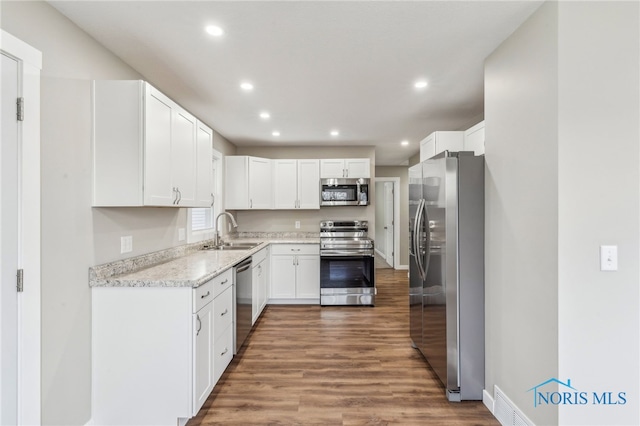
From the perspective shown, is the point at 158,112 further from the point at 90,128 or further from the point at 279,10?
the point at 279,10

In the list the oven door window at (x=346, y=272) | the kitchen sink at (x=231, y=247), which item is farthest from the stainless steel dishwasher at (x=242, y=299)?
the oven door window at (x=346, y=272)

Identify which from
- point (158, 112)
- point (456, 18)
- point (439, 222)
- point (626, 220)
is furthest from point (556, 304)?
point (158, 112)

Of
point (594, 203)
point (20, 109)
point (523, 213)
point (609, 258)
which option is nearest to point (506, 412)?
point (609, 258)

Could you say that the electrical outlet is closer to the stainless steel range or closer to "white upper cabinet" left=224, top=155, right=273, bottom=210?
"white upper cabinet" left=224, top=155, right=273, bottom=210

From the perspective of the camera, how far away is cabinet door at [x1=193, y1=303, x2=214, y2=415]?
1.86 meters

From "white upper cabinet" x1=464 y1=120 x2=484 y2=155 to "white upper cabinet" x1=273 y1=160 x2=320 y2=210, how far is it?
8.10 ft

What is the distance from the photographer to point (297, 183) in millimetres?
4844

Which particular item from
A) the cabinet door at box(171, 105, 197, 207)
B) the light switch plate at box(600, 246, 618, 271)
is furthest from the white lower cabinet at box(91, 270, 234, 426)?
the light switch plate at box(600, 246, 618, 271)

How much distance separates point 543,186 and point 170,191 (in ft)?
7.98

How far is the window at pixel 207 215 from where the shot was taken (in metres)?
3.50

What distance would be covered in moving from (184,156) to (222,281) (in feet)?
3.55

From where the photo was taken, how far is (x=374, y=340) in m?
3.16

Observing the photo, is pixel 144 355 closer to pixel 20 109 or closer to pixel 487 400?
pixel 20 109

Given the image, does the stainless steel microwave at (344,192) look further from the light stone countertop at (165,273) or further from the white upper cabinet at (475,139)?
the light stone countertop at (165,273)
